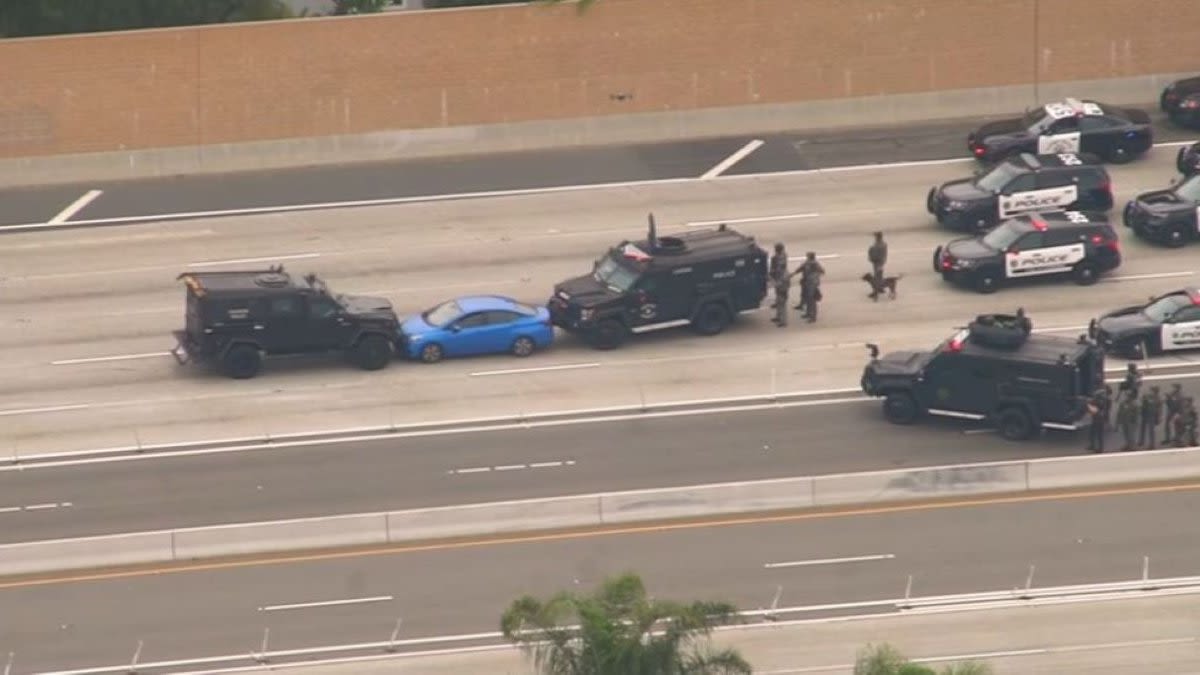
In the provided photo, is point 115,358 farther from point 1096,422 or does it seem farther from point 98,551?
point 1096,422

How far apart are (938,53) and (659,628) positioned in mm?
38761

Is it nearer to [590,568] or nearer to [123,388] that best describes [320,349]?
[123,388]

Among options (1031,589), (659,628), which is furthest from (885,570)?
(659,628)

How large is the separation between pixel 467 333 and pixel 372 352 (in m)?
1.64

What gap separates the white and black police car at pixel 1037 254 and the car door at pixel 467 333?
8799mm

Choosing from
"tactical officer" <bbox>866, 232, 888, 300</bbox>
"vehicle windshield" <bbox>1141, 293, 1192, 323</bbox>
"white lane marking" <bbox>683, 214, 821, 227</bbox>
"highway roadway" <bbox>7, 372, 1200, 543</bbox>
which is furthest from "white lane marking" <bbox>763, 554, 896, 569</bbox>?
"white lane marking" <bbox>683, 214, 821, 227</bbox>

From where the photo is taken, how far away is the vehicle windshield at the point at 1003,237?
51594 mm

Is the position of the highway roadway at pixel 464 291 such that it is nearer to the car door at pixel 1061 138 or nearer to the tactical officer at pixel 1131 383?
the car door at pixel 1061 138

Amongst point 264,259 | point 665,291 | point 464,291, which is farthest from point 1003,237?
point 264,259

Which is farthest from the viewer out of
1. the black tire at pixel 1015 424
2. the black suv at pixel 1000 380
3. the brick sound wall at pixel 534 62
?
the brick sound wall at pixel 534 62

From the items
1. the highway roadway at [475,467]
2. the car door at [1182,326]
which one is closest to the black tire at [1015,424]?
the highway roadway at [475,467]

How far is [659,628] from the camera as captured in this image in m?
26.3

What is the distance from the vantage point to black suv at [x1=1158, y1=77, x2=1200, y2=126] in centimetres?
6106

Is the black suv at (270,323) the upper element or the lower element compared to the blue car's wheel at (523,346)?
upper
